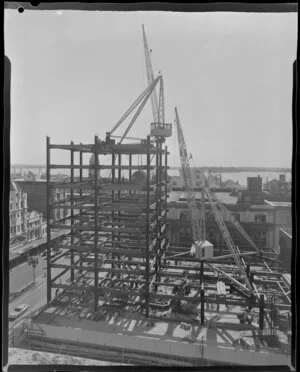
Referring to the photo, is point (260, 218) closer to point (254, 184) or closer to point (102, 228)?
point (254, 184)

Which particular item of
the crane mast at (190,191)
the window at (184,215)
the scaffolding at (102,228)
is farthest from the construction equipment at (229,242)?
the scaffolding at (102,228)

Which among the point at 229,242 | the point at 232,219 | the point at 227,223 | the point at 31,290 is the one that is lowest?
the point at 31,290

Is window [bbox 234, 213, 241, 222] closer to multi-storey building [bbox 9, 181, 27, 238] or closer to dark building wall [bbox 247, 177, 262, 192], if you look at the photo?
dark building wall [bbox 247, 177, 262, 192]

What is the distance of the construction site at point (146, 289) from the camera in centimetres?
327

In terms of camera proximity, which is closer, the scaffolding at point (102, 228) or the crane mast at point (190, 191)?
the scaffolding at point (102, 228)

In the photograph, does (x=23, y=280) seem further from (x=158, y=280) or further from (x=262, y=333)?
(x=262, y=333)

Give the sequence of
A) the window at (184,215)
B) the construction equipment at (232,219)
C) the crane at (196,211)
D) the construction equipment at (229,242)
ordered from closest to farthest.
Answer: the construction equipment at (229,242) → the crane at (196,211) → the construction equipment at (232,219) → the window at (184,215)

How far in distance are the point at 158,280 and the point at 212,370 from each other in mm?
4441

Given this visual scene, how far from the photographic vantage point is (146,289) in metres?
4.38

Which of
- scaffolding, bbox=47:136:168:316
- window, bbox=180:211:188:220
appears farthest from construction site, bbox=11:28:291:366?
window, bbox=180:211:188:220

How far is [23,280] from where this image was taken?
498 cm

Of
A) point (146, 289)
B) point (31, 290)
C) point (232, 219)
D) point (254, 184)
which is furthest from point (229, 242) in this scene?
point (31, 290)

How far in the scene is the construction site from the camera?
→ 3.27m

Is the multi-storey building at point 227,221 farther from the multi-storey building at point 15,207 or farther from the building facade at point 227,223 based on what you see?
the multi-storey building at point 15,207
